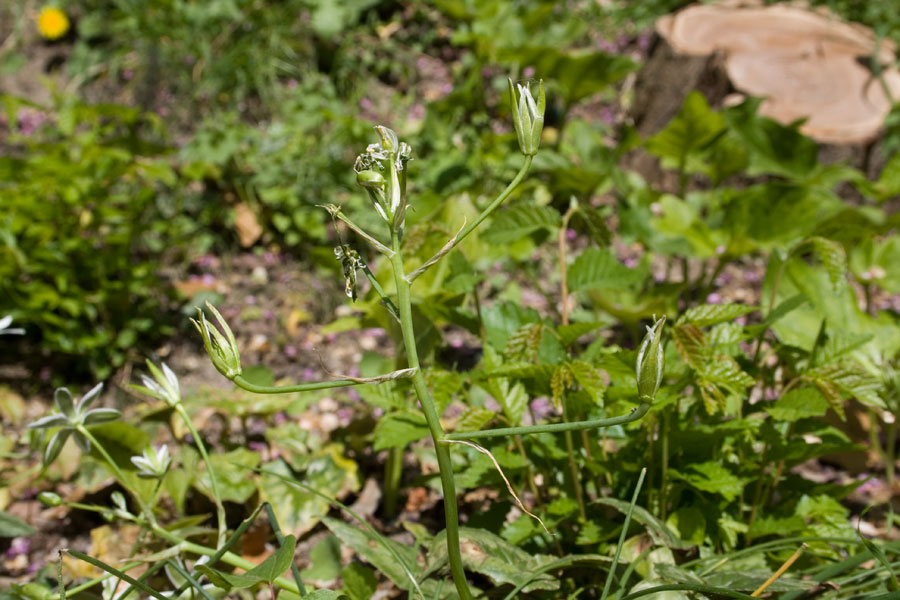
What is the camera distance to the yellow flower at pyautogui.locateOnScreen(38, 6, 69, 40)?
3676 mm

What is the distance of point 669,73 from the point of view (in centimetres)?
316

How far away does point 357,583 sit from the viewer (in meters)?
1.22

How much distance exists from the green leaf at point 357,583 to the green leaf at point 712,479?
0.53m

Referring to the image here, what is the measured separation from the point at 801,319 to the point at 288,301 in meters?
1.62

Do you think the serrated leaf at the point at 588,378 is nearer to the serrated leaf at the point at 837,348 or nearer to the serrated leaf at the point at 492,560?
the serrated leaf at the point at 492,560

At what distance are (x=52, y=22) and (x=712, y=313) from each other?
355cm

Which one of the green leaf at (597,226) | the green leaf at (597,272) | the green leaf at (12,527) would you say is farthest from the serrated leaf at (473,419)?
the green leaf at (12,527)

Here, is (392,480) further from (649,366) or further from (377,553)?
(649,366)

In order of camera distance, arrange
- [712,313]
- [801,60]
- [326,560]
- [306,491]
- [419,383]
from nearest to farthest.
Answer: [419,383], [712,313], [326,560], [306,491], [801,60]

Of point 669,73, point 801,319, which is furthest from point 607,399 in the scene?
point 669,73

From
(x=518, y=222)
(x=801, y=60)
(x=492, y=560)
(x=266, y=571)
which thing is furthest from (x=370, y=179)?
(x=801, y=60)

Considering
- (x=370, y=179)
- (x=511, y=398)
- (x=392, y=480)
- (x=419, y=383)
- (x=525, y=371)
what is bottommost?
(x=392, y=480)

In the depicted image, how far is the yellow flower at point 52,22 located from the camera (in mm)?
3676

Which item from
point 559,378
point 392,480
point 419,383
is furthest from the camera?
point 392,480
